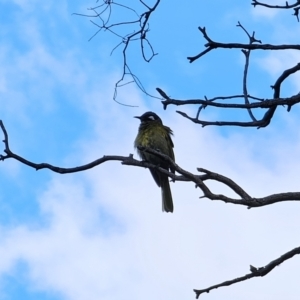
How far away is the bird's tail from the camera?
8.22 metres

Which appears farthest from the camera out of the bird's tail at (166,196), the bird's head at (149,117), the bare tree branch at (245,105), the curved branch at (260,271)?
the bird's head at (149,117)

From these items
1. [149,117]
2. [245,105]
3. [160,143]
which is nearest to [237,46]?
[245,105]

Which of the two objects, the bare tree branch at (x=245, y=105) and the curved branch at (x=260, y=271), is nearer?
the curved branch at (x=260, y=271)

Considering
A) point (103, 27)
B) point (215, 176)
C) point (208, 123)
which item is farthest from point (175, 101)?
point (103, 27)

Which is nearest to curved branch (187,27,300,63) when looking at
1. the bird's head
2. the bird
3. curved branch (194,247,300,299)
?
curved branch (194,247,300,299)

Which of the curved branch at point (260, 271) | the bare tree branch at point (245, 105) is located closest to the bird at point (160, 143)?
the bare tree branch at point (245, 105)

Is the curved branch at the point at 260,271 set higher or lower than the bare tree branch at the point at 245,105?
lower

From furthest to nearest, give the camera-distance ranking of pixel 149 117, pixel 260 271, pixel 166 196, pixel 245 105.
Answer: pixel 149 117 → pixel 166 196 → pixel 245 105 → pixel 260 271

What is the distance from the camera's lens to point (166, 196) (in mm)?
8297

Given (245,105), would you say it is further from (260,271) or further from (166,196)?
(166,196)

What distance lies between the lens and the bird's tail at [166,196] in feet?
27.0

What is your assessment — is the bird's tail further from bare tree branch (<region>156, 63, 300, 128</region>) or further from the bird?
bare tree branch (<region>156, 63, 300, 128</region>)

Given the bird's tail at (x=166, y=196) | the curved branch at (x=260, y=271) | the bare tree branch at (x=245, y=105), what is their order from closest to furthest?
the curved branch at (x=260, y=271) → the bare tree branch at (x=245, y=105) → the bird's tail at (x=166, y=196)

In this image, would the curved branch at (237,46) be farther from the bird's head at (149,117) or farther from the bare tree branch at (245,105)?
the bird's head at (149,117)
